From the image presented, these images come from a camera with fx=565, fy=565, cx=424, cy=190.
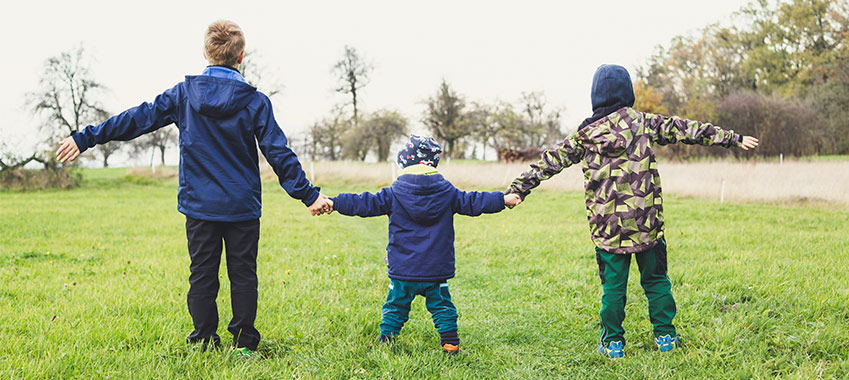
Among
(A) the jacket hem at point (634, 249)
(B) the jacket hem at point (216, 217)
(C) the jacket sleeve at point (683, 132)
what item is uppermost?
(C) the jacket sleeve at point (683, 132)

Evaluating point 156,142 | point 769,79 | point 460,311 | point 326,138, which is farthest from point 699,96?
point 156,142

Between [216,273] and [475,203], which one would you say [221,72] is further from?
[475,203]

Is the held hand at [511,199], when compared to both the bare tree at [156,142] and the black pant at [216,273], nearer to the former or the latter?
the black pant at [216,273]

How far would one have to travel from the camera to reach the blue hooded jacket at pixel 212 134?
3379 millimetres

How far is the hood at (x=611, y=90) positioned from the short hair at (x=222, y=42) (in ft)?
7.72

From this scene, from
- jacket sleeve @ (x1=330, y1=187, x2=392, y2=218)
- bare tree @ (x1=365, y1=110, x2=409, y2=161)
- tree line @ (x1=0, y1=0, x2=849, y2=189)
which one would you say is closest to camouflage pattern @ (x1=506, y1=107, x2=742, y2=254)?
jacket sleeve @ (x1=330, y1=187, x2=392, y2=218)

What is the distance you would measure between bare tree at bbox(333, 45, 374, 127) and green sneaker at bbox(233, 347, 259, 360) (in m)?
41.0

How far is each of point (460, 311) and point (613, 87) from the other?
2.37 m

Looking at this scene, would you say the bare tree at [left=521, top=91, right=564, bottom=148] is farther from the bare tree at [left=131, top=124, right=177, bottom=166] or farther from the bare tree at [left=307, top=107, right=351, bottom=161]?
the bare tree at [left=131, top=124, right=177, bottom=166]

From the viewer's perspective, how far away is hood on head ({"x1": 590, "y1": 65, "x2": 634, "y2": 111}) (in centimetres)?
376

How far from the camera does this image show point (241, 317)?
3621 millimetres

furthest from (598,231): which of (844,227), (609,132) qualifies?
(844,227)

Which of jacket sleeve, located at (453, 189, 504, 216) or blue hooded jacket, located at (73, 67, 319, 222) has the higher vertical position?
blue hooded jacket, located at (73, 67, 319, 222)

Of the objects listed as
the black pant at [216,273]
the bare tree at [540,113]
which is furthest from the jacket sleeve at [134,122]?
the bare tree at [540,113]
